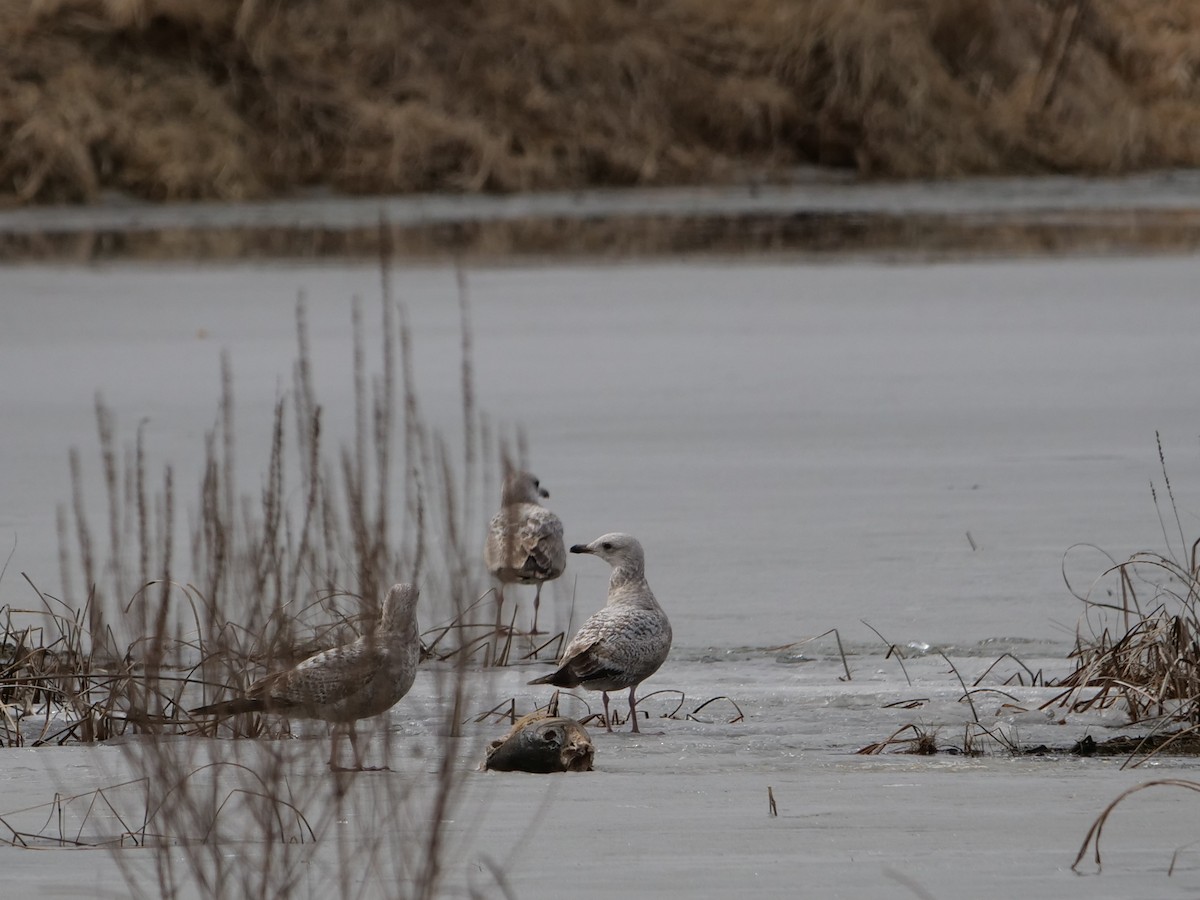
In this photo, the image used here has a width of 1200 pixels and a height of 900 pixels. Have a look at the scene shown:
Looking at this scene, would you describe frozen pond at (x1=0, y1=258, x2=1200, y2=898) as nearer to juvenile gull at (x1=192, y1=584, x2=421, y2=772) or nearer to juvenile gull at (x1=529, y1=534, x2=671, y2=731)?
juvenile gull at (x1=529, y1=534, x2=671, y2=731)

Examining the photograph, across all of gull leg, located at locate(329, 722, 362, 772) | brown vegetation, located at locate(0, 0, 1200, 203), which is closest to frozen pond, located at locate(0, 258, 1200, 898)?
gull leg, located at locate(329, 722, 362, 772)

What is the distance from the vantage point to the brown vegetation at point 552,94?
21.7m

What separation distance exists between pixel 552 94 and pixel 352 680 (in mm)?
20182

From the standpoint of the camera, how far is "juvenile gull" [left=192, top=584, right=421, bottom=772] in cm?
375

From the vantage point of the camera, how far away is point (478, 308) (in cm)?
1313

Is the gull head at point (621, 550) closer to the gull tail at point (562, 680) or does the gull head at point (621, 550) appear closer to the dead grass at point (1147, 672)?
the gull tail at point (562, 680)

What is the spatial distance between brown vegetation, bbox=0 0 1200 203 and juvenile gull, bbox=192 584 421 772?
17.6 metres

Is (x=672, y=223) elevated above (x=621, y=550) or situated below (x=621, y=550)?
below

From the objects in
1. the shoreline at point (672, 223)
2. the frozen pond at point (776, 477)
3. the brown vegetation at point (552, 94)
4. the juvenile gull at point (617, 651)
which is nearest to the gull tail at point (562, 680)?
the juvenile gull at point (617, 651)

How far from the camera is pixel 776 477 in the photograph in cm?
783

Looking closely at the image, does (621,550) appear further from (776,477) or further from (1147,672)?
(776,477)

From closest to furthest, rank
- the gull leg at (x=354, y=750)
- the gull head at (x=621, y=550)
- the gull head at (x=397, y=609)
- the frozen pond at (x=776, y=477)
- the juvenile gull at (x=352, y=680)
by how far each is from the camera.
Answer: the gull leg at (x=354, y=750), the frozen pond at (x=776, y=477), the juvenile gull at (x=352, y=680), the gull head at (x=397, y=609), the gull head at (x=621, y=550)

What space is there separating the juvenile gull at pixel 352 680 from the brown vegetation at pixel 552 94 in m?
17.6

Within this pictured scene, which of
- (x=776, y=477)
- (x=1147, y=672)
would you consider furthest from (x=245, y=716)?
(x=776, y=477)
